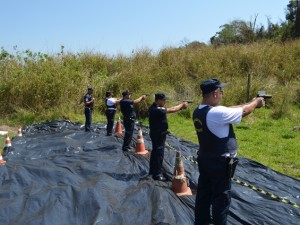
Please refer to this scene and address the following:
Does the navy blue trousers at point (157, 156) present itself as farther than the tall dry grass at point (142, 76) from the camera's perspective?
No

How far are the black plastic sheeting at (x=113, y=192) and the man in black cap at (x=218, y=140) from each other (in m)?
0.83

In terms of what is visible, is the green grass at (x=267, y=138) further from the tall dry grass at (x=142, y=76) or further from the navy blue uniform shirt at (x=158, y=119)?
the navy blue uniform shirt at (x=158, y=119)

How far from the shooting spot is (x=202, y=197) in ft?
14.0

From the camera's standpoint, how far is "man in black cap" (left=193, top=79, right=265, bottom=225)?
3.83 meters

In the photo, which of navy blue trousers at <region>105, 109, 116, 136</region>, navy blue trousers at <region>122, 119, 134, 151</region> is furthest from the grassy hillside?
navy blue trousers at <region>122, 119, 134, 151</region>

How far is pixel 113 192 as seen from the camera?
18.1 feet

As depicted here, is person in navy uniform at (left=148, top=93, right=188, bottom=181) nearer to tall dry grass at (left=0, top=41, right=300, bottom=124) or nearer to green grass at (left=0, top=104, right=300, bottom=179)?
green grass at (left=0, top=104, right=300, bottom=179)

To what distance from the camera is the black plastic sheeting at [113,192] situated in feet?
15.4

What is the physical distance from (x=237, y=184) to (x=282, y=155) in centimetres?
330

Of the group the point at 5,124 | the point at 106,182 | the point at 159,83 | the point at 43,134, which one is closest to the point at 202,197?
the point at 106,182

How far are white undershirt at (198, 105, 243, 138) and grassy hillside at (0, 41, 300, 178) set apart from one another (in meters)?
6.95

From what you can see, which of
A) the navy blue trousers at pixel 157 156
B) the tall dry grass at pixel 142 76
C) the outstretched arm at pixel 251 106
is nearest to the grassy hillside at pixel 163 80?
the tall dry grass at pixel 142 76

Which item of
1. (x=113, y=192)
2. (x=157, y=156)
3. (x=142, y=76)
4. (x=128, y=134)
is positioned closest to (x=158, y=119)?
(x=157, y=156)

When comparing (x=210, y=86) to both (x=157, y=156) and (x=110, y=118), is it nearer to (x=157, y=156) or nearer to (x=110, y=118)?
(x=157, y=156)
